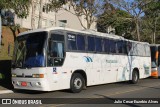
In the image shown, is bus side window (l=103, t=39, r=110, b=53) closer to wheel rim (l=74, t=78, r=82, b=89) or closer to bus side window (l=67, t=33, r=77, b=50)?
bus side window (l=67, t=33, r=77, b=50)

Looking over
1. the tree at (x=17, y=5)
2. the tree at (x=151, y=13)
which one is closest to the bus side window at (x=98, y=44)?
the tree at (x=17, y=5)

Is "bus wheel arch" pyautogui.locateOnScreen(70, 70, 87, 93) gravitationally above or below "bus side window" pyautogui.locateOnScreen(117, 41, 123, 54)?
below

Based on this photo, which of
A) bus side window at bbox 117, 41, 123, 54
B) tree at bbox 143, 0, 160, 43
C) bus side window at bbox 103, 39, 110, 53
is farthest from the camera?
tree at bbox 143, 0, 160, 43

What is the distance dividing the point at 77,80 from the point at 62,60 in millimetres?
1417

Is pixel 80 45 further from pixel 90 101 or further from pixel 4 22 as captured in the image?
pixel 4 22

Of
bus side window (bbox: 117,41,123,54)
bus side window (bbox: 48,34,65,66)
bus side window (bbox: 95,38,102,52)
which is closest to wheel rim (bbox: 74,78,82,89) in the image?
bus side window (bbox: 48,34,65,66)

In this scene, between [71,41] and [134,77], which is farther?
[134,77]

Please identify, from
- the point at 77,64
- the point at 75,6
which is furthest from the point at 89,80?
the point at 75,6

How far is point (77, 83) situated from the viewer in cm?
1544

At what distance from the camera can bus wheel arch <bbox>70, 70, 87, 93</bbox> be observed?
1516cm

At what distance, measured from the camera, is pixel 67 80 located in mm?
14773

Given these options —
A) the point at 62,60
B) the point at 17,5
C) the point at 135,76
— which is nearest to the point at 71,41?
the point at 62,60

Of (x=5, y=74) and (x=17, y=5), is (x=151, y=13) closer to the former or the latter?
(x=17, y=5)

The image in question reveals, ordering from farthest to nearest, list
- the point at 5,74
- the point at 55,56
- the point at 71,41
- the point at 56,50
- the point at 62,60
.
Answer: the point at 5,74
the point at 71,41
the point at 62,60
the point at 56,50
the point at 55,56
